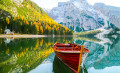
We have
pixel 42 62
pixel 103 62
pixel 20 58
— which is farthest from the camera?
pixel 103 62

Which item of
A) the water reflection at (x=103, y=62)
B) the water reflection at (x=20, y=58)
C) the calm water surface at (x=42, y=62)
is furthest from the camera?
the water reflection at (x=103, y=62)

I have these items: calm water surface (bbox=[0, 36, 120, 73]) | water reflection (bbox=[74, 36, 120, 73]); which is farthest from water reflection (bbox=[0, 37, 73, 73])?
water reflection (bbox=[74, 36, 120, 73])

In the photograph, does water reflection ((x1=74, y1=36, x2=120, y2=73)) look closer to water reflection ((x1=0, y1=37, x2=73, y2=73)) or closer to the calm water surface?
the calm water surface

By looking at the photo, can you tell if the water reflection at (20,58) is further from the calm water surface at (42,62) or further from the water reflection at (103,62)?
the water reflection at (103,62)

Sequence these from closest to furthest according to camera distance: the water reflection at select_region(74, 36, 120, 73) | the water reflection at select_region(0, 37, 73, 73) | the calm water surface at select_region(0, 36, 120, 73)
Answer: the water reflection at select_region(0, 37, 73, 73), the calm water surface at select_region(0, 36, 120, 73), the water reflection at select_region(74, 36, 120, 73)

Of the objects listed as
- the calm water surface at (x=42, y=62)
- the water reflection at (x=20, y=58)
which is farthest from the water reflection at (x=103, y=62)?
the water reflection at (x=20, y=58)

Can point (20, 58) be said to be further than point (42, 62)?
Yes

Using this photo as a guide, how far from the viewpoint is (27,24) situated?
136m

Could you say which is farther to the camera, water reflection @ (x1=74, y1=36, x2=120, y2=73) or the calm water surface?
water reflection @ (x1=74, y1=36, x2=120, y2=73)

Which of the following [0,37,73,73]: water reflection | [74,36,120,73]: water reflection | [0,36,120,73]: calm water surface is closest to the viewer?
[0,37,73,73]: water reflection

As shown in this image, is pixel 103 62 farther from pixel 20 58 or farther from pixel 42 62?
pixel 20 58

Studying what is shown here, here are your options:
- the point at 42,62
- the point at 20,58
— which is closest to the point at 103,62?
the point at 42,62

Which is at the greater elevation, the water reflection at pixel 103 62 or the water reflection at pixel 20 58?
the water reflection at pixel 20 58

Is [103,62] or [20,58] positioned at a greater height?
[20,58]
